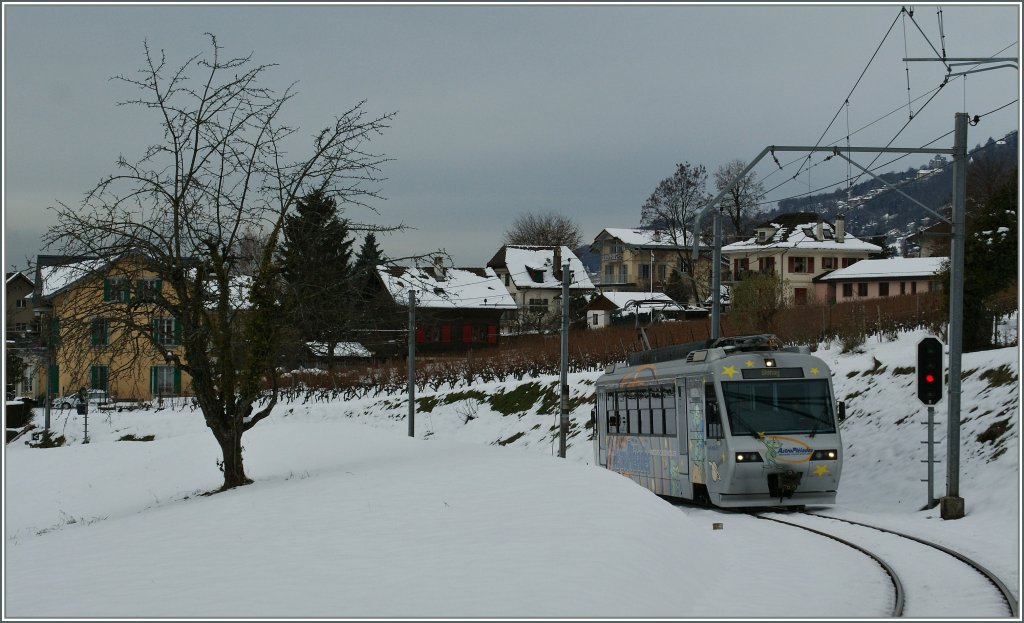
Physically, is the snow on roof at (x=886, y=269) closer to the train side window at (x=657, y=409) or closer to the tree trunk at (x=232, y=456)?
the train side window at (x=657, y=409)

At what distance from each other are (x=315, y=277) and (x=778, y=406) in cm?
941

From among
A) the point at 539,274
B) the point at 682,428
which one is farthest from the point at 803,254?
the point at 682,428

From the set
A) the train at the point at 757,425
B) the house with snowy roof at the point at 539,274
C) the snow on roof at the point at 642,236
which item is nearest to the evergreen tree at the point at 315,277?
the train at the point at 757,425

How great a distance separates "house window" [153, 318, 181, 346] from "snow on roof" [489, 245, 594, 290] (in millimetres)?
77791

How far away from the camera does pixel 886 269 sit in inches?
3462

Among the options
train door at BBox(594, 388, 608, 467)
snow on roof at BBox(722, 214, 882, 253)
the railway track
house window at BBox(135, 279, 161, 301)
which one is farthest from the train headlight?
snow on roof at BBox(722, 214, 882, 253)

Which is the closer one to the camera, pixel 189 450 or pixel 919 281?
pixel 189 450

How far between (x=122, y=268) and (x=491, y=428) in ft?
102

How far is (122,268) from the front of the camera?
21.7 meters

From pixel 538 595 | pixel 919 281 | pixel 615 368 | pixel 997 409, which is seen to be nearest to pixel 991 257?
pixel 997 409

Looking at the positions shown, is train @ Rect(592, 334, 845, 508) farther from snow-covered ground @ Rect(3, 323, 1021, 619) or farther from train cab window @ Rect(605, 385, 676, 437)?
snow-covered ground @ Rect(3, 323, 1021, 619)

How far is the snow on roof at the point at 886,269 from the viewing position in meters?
84.9

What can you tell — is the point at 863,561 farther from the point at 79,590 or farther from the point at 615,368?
the point at 615,368

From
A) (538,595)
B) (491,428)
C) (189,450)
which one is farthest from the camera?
(491,428)
